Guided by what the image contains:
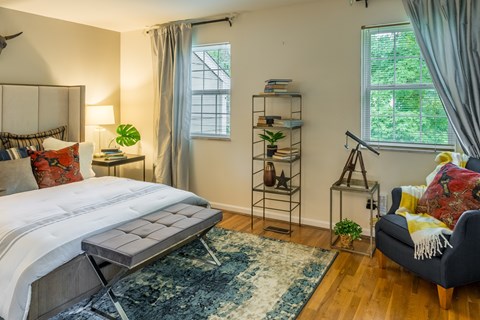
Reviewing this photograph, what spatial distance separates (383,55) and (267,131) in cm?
139

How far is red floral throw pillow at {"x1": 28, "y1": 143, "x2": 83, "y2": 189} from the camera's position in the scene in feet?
10.9

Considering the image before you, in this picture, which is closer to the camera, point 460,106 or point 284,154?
point 460,106

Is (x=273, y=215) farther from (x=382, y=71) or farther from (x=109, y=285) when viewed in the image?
(x=109, y=285)

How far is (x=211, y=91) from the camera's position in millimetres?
4504

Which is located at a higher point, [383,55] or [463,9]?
[463,9]

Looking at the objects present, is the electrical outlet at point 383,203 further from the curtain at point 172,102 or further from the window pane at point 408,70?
the curtain at point 172,102

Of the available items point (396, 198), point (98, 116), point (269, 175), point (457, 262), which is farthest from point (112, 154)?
point (457, 262)

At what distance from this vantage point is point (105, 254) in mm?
2033

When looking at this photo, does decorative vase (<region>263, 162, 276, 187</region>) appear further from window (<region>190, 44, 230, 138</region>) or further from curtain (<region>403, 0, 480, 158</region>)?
curtain (<region>403, 0, 480, 158</region>)

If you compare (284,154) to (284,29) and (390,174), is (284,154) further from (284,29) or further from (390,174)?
(284,29)

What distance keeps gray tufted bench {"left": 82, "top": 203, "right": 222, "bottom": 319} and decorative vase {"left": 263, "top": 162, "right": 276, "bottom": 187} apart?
47.2 inches

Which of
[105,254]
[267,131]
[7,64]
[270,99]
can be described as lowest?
[105,254]

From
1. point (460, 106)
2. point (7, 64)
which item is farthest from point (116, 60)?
point (460, 106)

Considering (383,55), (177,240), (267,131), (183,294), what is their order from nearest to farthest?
1. (177,240)
2. (183,294)
3. (383,55)
4. (267,131)
